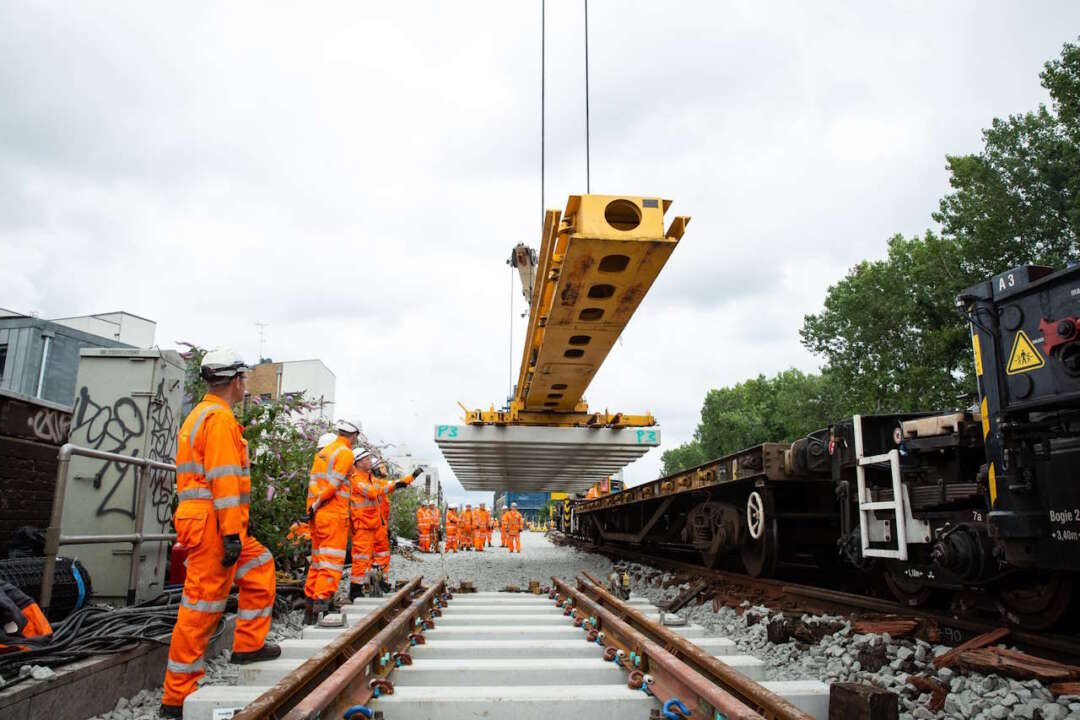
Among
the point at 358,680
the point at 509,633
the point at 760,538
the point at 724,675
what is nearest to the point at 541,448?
the point at 760,538

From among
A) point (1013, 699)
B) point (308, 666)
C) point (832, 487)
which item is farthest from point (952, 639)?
point (308, 666)

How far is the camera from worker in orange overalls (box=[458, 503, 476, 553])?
21266 mm

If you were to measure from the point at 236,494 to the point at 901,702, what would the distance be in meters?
3.59

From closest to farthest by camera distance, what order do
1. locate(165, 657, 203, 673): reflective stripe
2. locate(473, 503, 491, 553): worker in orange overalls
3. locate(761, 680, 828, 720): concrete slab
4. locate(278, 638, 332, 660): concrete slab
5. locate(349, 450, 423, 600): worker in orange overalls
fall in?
locate(761, 680, 828, 720): concrete slab
locate(165, 657, 203, 673): reflective stripe
locate(278, 638, 332, 660): concrete slab
locate(349, 450, 423, 600): worker in orange overalls
locate(473, 503, 491, 553): worker in orange overalls

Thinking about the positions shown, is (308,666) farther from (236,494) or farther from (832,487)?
(832,487)

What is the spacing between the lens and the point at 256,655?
403cm

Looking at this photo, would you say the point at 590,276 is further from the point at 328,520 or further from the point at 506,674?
the point at 506,674

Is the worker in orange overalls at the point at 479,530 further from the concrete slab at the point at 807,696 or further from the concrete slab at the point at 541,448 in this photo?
the concrete slab at the point at 807,696

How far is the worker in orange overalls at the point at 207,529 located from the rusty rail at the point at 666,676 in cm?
211

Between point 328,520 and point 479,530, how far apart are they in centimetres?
1549

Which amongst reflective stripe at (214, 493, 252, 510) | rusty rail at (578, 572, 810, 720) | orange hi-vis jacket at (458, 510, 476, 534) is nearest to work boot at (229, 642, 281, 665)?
reflective stripe at (214, 493, 252, 510)

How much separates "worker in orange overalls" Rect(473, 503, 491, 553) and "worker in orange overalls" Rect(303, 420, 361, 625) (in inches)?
582

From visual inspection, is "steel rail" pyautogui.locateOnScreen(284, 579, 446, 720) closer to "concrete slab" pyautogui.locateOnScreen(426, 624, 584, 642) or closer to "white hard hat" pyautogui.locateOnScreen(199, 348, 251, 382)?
"concrete slab" pyautogui.locateOnScreen(426, 624, 584, 642)

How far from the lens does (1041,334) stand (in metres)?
3.92
